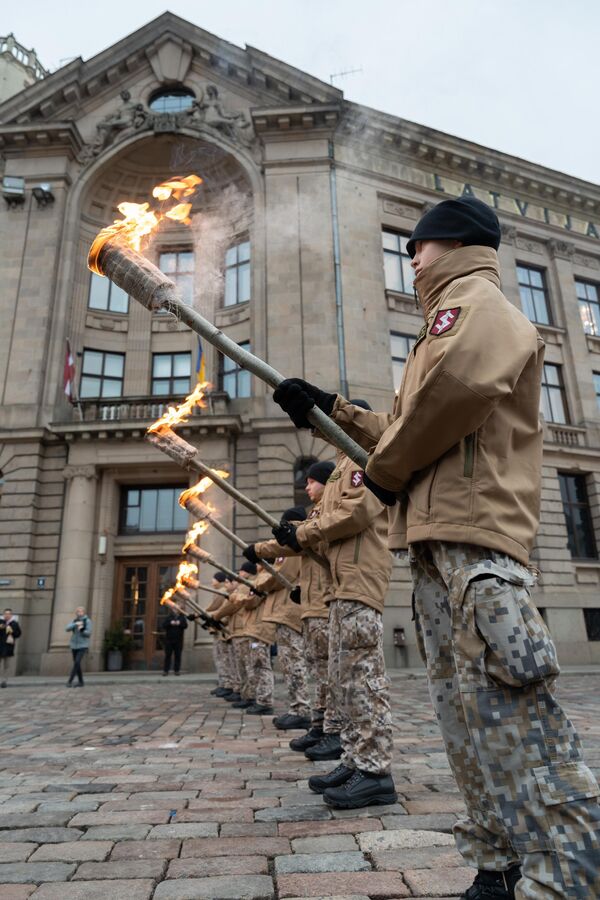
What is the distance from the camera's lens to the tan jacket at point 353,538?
4348 millimetres

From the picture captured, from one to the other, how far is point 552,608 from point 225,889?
65.2ft

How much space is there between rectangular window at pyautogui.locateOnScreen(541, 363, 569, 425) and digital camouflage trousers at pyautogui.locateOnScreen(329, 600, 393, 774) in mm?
20503

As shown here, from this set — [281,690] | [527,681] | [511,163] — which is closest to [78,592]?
[281,690]

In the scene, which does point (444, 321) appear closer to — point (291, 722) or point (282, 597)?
point (291, 722)

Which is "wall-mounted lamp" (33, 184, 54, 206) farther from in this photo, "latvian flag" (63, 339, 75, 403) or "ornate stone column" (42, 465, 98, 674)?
"ornate stone column" (42, 465, 98, 674)

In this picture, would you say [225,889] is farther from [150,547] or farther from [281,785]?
[150,547]

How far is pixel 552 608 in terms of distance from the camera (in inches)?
794

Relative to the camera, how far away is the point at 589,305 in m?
25.9

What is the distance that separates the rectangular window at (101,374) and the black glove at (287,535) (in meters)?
18.1

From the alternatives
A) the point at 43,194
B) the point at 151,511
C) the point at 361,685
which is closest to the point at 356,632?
the point at 361,685

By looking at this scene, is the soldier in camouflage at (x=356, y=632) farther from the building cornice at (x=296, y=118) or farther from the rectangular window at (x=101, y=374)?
the building cornice at (x=296, y=118)

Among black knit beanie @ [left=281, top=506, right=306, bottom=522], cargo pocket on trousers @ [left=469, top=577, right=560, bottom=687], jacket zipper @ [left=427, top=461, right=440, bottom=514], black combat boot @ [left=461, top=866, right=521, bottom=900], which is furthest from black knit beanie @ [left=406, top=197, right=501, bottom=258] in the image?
black knit beanie @ [left=281, top=506, right=306, bottom=522]

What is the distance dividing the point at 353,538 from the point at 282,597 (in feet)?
13.3

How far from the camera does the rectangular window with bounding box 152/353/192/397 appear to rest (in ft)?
72.6
